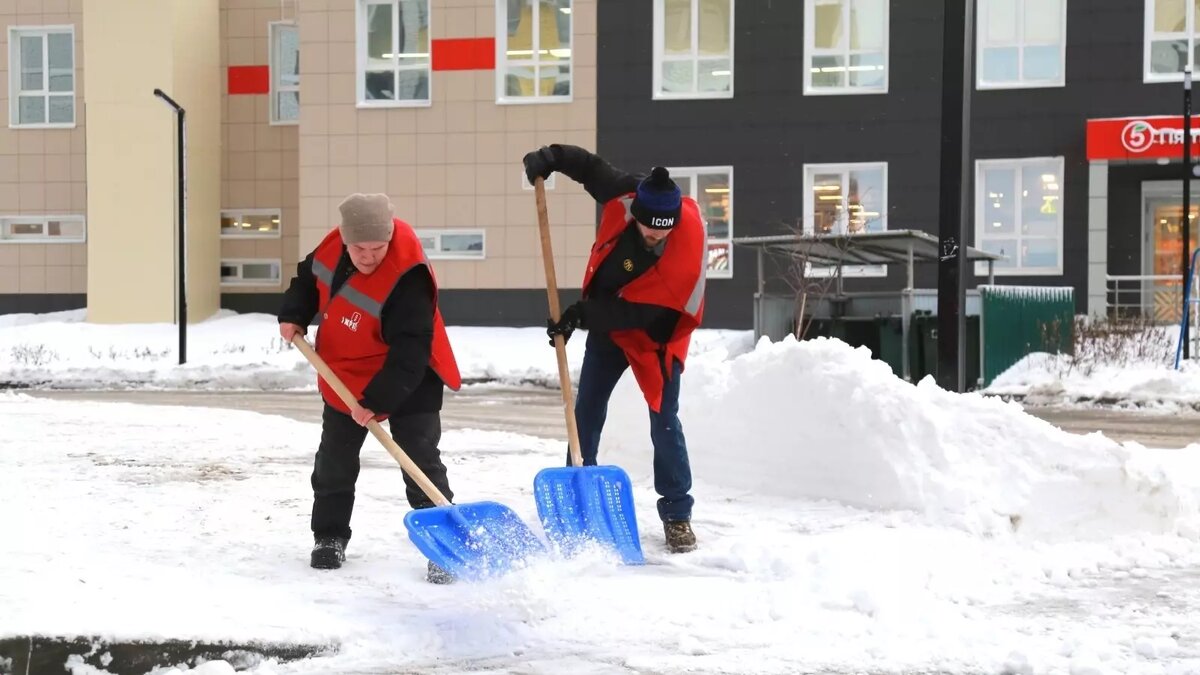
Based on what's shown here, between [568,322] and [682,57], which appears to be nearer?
[568,322]

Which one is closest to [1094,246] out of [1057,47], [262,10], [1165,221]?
[1165,221]

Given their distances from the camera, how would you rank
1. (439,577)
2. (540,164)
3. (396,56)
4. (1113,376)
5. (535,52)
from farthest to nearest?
(396,56)
(535,52)
(1113,376)
(540,164)
(439,577)

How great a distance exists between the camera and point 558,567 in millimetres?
4734

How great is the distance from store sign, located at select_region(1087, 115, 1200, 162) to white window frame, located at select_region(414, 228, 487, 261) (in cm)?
1101

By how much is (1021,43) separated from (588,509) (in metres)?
19.3

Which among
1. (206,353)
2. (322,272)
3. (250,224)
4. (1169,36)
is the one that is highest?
(1169,36)

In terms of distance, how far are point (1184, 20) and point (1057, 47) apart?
2.21m

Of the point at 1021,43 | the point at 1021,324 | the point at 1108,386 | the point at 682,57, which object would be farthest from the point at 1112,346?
the point at 682,57

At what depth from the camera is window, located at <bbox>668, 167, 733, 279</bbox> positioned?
892 inches

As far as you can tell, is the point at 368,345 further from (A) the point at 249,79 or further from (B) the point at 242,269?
(A) the point at 249,79

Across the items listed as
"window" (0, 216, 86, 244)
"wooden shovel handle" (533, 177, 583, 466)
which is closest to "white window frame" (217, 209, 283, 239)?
"window" (0, 216, 86, 244)

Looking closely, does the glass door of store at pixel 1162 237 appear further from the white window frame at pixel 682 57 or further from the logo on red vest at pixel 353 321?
the logo on red vest at pixel 353 321

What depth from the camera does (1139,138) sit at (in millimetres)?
20531

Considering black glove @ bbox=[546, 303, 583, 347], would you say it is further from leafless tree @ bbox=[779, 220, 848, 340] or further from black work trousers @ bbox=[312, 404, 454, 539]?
leafless tree @ bbox=[779, 220, 848, 340]
